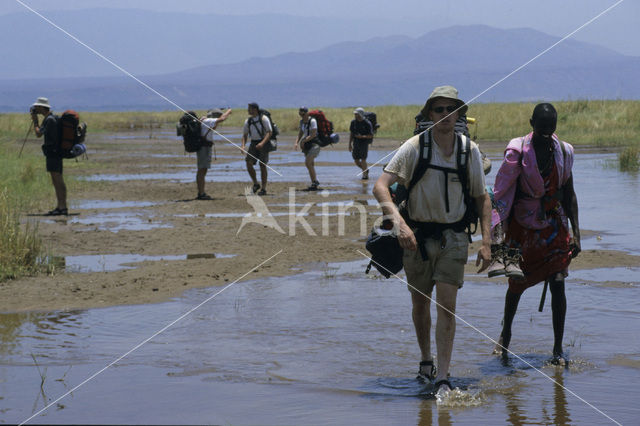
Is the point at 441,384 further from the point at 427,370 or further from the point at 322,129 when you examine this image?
the point at 322,129

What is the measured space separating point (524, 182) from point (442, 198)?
3.02ft

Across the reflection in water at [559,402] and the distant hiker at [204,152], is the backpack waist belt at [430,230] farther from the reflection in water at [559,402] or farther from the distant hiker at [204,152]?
the distant hiker at [204,152]

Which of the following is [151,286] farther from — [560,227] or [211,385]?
[560,227]

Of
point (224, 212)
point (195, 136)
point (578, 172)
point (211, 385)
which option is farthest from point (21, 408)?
point (578, 172)

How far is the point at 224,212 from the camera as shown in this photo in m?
15.6

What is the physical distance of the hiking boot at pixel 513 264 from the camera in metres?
6.27

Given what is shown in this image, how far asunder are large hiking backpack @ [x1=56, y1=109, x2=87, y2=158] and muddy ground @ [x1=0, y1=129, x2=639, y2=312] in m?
1.06

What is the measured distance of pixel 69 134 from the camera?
48.4 ft

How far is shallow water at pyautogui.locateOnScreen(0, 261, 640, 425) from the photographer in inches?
218

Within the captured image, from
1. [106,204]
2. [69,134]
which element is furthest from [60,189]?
[106,204]

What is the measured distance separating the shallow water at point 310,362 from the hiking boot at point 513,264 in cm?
69

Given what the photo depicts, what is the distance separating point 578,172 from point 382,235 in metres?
18.1

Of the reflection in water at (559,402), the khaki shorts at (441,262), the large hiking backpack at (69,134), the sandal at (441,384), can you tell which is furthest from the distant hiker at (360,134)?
the sandal at (441,384)

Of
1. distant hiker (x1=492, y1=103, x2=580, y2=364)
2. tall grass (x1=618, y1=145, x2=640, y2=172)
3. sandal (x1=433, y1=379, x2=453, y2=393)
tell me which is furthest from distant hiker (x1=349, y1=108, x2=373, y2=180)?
sandal (x1=433, y1=379, x2=453, y2=393)
